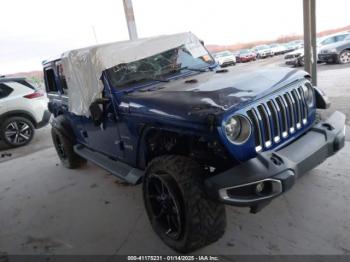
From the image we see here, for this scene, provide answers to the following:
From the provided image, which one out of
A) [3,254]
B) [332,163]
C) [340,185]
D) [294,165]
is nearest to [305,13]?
[332,163]

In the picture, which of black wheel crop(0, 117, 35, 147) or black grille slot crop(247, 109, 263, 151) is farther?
black wheel crop(0, 117, 35, 147)

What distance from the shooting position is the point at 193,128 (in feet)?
7.38

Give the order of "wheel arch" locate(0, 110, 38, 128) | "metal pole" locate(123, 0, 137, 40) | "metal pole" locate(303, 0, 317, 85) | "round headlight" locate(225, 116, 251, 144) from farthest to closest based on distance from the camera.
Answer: "wheel arch" locate(0, 110, 38, 128) → "metal pole" locate(123, 0, 137, 40) → "metal pole" locate(303, 0, 317, 85) → "round headlight" locate(225, 116, 251, 144)

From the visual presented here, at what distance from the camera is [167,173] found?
8.08ft

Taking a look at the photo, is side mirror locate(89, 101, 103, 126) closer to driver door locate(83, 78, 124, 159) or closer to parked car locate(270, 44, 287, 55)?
driver door locate(83, 78, 124, 159)

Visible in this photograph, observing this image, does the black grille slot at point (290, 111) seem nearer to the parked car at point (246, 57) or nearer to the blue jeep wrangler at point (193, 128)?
the blue jeep wrangler at point (193, 128)

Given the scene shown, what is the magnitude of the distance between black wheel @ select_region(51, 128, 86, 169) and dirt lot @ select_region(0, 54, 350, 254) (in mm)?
366

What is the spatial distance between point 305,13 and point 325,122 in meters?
3.99

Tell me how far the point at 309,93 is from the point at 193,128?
134cm

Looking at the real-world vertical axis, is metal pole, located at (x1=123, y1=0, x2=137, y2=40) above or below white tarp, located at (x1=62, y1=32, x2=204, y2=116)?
above

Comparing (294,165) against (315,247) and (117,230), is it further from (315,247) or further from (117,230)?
(117,230)

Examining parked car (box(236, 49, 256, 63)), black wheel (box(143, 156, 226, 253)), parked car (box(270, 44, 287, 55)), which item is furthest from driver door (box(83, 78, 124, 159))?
parked car (box(270, 44, 287, 55))

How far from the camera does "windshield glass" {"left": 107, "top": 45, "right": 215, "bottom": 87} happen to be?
326cm

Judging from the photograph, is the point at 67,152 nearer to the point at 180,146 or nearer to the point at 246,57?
the point at 180,146
